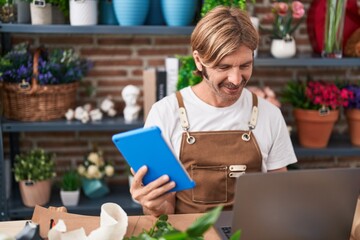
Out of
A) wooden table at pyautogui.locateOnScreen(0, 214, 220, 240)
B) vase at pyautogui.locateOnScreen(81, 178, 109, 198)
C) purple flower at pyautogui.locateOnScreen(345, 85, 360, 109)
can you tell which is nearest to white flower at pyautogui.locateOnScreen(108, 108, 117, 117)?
vase at pyautogui.locateOnScreen(81, 178, 109, 198)

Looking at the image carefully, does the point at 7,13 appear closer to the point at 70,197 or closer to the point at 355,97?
the point at 70,197

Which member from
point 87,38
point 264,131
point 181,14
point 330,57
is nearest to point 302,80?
point 330,57

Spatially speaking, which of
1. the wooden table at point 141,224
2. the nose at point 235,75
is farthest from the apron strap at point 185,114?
the wooden table at point 141,224

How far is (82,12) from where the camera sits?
2.73m

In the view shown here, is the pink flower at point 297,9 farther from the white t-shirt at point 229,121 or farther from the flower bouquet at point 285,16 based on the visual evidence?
the white t-shirt at point 229,121

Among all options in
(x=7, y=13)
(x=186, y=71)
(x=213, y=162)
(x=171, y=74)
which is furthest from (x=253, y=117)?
(x=7, y=13)

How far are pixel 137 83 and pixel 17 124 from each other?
721 mm

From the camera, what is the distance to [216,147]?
1.82 meters

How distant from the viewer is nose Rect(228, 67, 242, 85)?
5.50ft

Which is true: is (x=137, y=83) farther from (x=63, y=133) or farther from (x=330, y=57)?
(x=330, y=57)

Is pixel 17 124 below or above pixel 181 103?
below

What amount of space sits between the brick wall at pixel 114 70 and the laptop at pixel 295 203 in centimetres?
189

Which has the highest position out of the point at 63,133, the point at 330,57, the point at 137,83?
the point at 330,57

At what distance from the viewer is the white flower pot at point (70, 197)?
291cm
